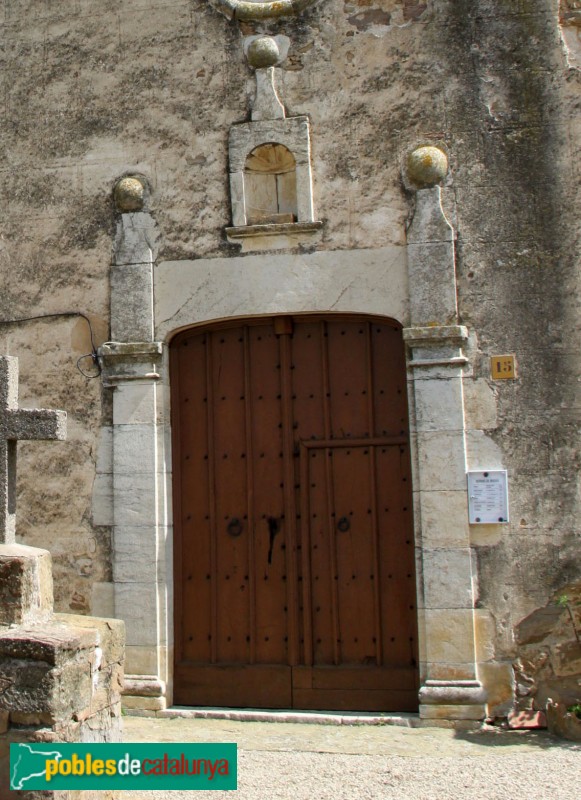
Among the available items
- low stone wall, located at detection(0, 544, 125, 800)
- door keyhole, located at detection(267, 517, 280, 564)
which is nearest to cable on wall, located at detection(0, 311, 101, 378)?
door keyhole, located at detection(267, 517, 280, 564)

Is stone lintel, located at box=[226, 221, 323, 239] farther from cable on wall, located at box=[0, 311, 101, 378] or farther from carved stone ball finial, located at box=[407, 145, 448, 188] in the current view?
cable on wall, located at box=[0, 311, 101, 378]

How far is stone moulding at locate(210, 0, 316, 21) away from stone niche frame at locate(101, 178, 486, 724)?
702mm

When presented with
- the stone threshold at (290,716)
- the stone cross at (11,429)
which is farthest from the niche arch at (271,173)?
the stone threshold at (290,716)

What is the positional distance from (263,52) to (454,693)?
3833 millimetres

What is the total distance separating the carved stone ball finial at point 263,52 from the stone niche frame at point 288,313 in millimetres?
397

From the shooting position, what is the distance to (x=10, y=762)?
3223 mm

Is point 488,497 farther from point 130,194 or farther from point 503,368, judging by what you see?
point 130,194

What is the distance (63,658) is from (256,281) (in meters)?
2.78

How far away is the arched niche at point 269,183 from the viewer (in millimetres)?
5590

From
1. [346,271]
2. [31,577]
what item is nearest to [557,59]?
[346,271]

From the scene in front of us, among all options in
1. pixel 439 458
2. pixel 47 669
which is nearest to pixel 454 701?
pixel 439 458

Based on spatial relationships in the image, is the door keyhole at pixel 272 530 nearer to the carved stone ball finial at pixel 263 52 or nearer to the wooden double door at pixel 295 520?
the wooden double door at pixel 295 520

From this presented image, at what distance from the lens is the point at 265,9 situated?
559cm

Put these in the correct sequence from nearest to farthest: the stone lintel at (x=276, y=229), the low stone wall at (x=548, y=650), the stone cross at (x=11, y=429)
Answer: the stone cross at (x=11, y=429) < the low stone wall at (x=548, y=650) < the stone lintel at (x=276, y=229)
